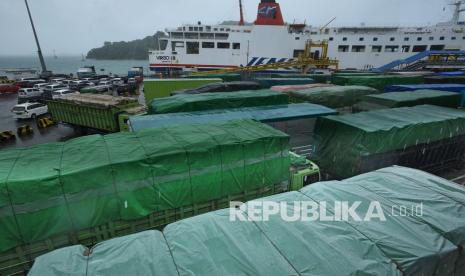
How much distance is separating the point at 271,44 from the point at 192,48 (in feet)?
49.7

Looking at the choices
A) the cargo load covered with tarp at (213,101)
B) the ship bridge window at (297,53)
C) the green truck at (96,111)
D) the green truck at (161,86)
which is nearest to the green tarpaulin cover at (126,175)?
the cargo load covered with tarp at (213,101)

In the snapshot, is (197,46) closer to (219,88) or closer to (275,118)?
(219,88)

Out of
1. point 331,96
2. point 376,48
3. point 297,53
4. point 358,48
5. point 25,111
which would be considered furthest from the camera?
point 358,48

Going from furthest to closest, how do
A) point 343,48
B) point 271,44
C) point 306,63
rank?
point 343,48, point 271,44, point 306,63

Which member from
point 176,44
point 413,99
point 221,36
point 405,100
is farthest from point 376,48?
point 405,100

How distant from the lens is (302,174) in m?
9.80

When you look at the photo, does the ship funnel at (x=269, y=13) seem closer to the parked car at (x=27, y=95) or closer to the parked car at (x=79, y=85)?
the parked car at (x=79, y=85)

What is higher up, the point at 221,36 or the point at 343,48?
the point at 221,36

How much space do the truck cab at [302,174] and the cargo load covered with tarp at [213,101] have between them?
744cm

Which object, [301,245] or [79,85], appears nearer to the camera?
[301,245]

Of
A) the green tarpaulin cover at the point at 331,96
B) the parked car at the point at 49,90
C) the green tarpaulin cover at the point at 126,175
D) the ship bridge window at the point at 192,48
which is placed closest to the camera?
the green tarpaulin cover at the point at 126,175

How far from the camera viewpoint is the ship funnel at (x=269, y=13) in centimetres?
4347

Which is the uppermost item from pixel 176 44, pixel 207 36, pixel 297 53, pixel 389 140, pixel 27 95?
pixel 207 36

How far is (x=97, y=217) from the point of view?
6930 millimetres
